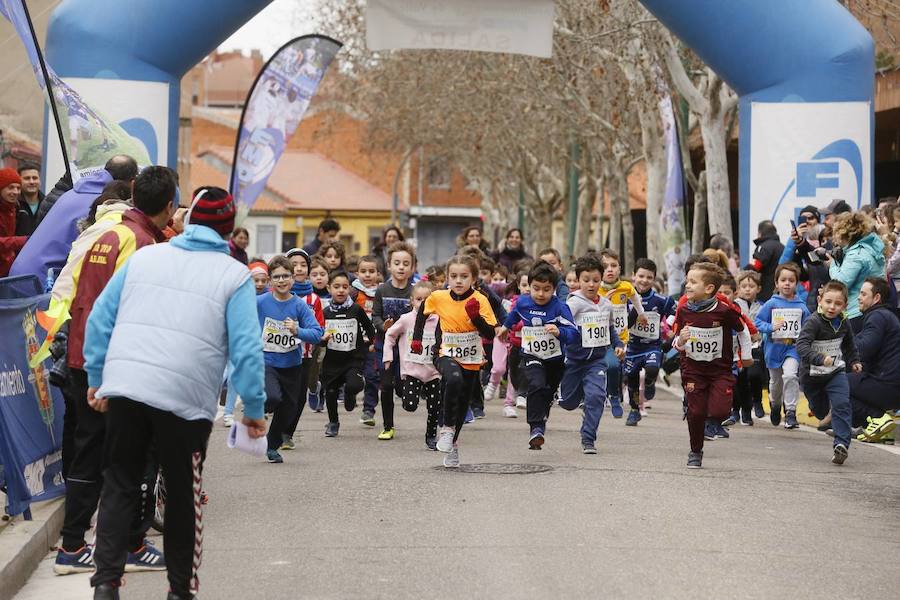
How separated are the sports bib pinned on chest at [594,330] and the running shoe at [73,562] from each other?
593cm

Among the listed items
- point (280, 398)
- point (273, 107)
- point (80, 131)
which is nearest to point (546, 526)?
point (280, 398)

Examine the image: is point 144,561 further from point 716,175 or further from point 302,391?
point 716,175

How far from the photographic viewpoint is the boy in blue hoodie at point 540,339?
40.2 ft

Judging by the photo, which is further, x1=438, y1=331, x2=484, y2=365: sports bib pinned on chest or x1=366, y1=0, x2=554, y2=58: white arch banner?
x1=366, y1=0, x2=554, y2=58: white arch banner

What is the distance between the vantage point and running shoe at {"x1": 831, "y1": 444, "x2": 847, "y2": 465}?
11.7m

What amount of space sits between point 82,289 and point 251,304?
1.38 meters

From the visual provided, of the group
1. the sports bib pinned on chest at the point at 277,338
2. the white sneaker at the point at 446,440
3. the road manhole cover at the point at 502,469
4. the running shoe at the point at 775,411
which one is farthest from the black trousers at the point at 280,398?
the running shoe at the point at 775,411

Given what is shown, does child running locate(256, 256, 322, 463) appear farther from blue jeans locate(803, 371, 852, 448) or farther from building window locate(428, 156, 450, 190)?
building window locate(428, 156, 450, 190)

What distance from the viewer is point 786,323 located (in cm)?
1491

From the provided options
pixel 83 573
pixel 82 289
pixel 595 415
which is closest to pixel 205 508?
pixel 83 573

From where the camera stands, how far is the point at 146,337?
20.0 ft

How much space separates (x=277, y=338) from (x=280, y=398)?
0.46 meters

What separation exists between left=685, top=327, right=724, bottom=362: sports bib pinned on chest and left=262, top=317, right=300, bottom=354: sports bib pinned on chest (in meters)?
2.98

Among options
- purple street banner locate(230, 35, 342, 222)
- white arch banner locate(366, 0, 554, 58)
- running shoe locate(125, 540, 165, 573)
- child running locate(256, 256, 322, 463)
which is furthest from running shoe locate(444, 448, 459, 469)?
purple street banner locate(230, 35, 342, 222)
